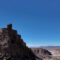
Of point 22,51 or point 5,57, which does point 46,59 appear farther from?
point 5,57

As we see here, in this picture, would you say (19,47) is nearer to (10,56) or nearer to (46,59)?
(10,56)

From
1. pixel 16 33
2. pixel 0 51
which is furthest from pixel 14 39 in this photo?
pixel 0 51

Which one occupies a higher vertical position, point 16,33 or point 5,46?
point 16,33

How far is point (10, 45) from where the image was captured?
5512 centimetres

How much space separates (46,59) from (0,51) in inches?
924

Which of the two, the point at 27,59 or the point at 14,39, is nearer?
the point at 14,39

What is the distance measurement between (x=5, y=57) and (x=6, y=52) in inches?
47.8

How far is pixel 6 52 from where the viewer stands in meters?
54.3

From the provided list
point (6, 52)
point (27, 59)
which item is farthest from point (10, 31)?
point (27, 59)

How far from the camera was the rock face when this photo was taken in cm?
5416

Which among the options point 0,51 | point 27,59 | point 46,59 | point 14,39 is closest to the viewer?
point 0,51

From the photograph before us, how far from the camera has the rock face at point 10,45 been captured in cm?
5416

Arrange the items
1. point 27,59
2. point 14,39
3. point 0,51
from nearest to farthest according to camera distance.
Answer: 1. point 0,51
2. point 14,39
3. point 27,59

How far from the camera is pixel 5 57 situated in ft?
178
